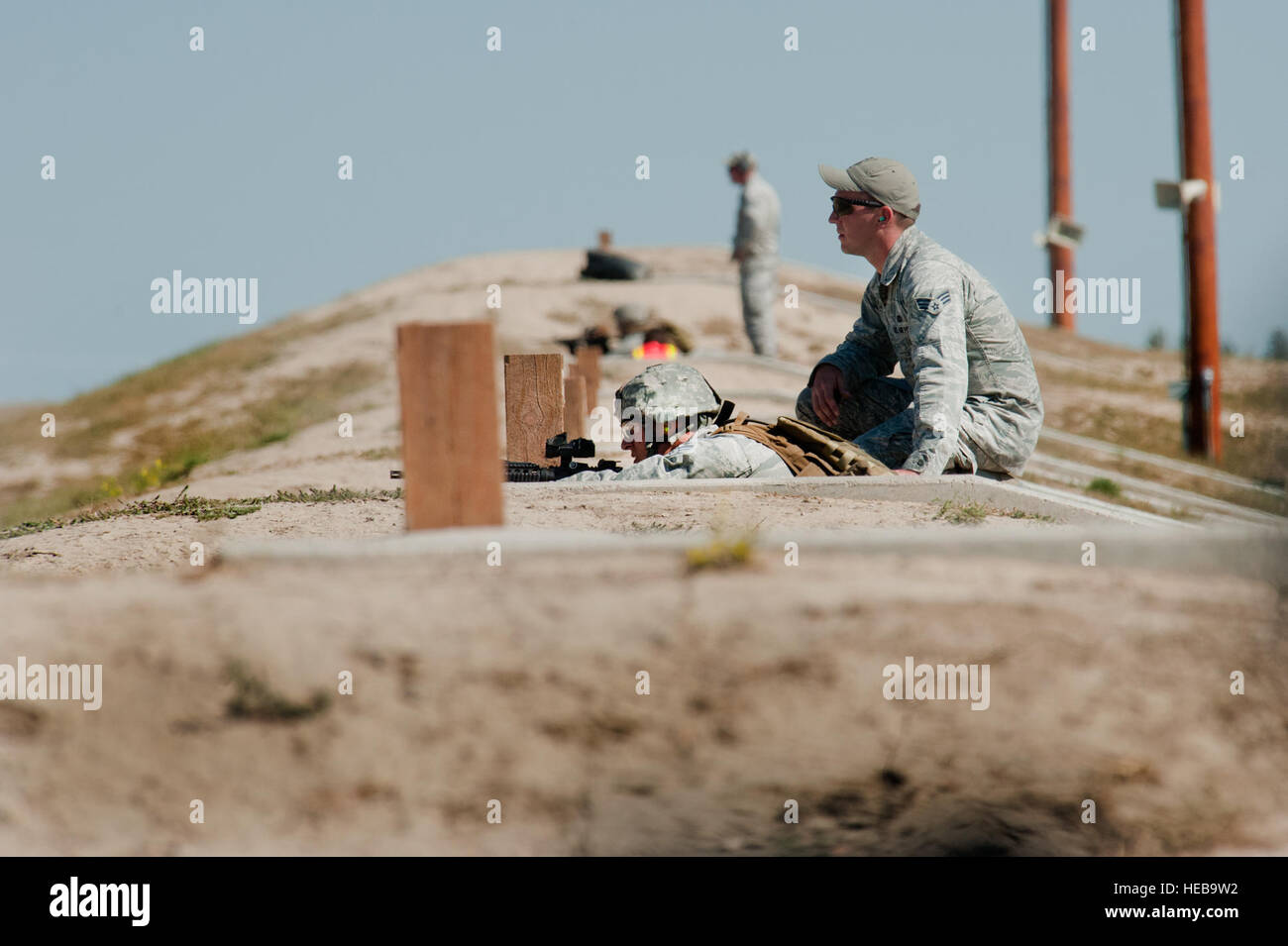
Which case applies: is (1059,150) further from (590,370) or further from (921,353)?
(921,353)

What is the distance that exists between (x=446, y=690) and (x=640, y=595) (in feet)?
1.91

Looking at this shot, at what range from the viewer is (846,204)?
21.0 feet

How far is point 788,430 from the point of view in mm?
6656

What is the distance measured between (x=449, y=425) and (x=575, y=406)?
6480 mm

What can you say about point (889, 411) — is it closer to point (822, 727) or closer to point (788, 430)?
point (788, 430)

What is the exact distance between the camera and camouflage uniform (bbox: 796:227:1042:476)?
595 centimetres

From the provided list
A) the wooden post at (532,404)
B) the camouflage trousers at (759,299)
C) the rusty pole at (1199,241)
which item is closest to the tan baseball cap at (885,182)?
the wooden post at (532,404)

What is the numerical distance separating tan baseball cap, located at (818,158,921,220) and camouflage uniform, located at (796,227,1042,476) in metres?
0.17

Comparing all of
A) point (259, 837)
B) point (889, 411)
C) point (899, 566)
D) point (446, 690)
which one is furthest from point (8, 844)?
point (889, 411)

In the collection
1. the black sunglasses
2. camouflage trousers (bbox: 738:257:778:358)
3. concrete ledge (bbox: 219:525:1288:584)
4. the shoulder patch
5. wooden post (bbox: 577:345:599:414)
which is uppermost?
camouflage trousers (bbox: 738:257:778:358)

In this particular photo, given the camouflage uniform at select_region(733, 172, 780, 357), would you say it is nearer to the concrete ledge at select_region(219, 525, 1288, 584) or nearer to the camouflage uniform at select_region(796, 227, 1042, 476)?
the camouflage uniform at select_region(796, 227, 1042, 476)

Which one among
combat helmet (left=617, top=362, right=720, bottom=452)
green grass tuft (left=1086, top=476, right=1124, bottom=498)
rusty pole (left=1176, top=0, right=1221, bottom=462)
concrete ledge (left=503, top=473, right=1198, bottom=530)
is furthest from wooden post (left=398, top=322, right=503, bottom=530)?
rusty pole (left=1176, top=0, right=1221, bottom=462)

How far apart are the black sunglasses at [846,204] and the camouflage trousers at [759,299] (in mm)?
9905

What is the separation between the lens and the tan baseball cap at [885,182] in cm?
629
